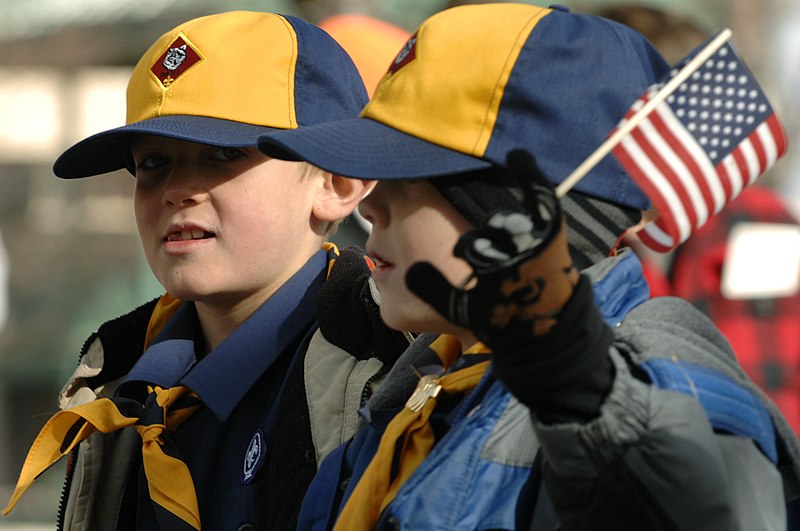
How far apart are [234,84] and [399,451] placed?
106 centimetres

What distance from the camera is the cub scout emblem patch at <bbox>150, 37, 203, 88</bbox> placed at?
10.3ft

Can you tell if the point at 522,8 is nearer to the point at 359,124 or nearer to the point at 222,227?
the point at 359,124

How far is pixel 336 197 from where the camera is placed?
3.25 metres

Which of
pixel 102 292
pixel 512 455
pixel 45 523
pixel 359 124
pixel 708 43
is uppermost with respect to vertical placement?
pixel 708 43

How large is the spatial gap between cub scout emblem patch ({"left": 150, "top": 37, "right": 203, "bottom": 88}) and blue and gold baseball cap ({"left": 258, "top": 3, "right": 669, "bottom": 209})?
2.53 ft

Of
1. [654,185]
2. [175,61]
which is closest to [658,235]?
[654,185]

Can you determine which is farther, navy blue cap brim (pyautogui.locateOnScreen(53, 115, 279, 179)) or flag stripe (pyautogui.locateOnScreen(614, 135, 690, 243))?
navy blue cap brim (pyautogui.locateOnScreen(53, 115, 279, 179))

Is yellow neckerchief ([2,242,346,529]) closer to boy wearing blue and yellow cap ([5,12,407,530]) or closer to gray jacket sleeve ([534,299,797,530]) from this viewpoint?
boy wearing blue and yellow cap ([5,12,407,530])

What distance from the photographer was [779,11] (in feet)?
30.4

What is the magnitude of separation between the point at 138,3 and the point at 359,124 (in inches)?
279

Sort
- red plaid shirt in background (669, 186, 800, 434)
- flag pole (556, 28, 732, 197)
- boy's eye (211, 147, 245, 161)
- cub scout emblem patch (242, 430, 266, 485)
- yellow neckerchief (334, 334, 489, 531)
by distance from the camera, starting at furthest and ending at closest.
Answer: red plaid shirt in background (669, 186, 800, 434)
boy's eye (211, 147, 245, 161)
cub scout emblem patch (242, 430, 266, 485)
yellow neckerchief (334, 334, 489, 531)
flag pole (556, 28, 732, 197)

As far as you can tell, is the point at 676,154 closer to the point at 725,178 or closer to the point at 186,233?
the point at 725,178

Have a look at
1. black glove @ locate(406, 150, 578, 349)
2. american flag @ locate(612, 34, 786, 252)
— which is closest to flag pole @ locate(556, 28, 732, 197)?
american flag @ locate(612, 34, 786, 252)

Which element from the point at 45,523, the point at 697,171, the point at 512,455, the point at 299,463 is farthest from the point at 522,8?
the point at 45,523
